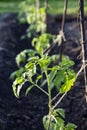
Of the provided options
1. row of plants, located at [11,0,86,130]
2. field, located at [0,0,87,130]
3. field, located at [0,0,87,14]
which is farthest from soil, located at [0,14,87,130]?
field, located at [0,0,87,14]

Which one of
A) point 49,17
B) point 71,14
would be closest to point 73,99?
point 49,17

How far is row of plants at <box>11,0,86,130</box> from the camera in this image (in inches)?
161

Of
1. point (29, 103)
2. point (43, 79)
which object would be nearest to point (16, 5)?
point (43, 79)

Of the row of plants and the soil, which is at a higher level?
the row of plants

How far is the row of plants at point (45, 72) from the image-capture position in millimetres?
4090

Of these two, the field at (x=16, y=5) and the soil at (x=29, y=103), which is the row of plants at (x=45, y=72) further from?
the field at (x=16, y=5)

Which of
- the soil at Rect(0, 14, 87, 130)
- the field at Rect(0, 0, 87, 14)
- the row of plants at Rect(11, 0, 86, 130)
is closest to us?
the row of plants at Rect(11, 0, 86, 130)

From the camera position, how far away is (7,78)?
629cm

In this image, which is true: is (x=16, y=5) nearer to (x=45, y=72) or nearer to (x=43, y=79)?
(x=43, y=79)

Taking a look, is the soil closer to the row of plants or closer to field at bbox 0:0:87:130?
field at bbox 0:0:87:130

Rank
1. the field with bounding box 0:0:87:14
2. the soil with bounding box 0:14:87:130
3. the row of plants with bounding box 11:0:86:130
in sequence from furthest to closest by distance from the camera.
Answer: the field with bounding box 0:0:87:14, the soil with bounding box 0:14:87:130, the row of plants with bounding box 11:0:86:130

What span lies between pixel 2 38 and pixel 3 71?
5.39 feet

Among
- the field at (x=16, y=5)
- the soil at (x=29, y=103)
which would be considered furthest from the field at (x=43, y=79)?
the field at (x=16, y=5)

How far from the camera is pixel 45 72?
4.36 metres
